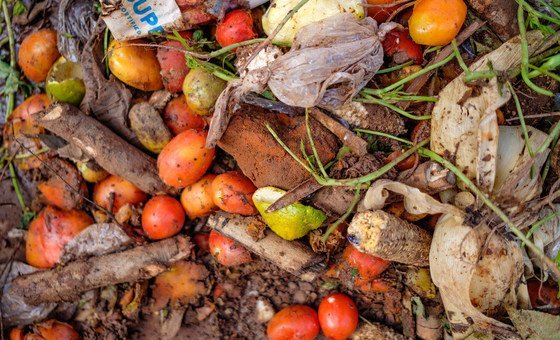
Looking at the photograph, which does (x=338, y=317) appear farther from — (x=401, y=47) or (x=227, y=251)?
(x=401, y=47)

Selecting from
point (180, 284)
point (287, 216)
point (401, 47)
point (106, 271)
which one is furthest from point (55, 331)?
point (401, 47)

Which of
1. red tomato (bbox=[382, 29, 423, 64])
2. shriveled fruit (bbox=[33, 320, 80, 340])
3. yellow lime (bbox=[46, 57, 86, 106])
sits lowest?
shriveled fruit (bbox=[33, 320, 80, 340])

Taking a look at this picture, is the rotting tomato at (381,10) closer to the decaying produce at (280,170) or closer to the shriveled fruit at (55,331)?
the decaying produce at (280,170)

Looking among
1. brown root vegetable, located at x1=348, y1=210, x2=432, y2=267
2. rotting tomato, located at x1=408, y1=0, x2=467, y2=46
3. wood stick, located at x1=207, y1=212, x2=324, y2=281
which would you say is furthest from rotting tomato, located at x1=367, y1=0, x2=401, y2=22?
wood stick, located at x1=207, y1=212, x2=324, y2=281

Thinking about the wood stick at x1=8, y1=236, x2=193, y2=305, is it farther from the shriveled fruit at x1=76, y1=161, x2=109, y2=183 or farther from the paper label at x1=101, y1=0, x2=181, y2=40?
the paper label at x1=101, y1=0, x2=181, y2=40

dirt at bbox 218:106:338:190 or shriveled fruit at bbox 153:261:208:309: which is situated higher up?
dirt at bbox 218:106:338:190

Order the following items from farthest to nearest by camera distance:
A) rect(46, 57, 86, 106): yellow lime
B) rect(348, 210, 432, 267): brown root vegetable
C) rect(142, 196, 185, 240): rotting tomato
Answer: rect(46, 57, 86, 106): yellow lime
rect(142, 196, 185, 240): rotting tomato
rect(348, 210, 432, 267): brown root vegetable

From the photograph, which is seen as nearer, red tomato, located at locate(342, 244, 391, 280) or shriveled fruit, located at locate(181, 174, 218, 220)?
red tomato, located at locate(342, 244, 391, 280)
